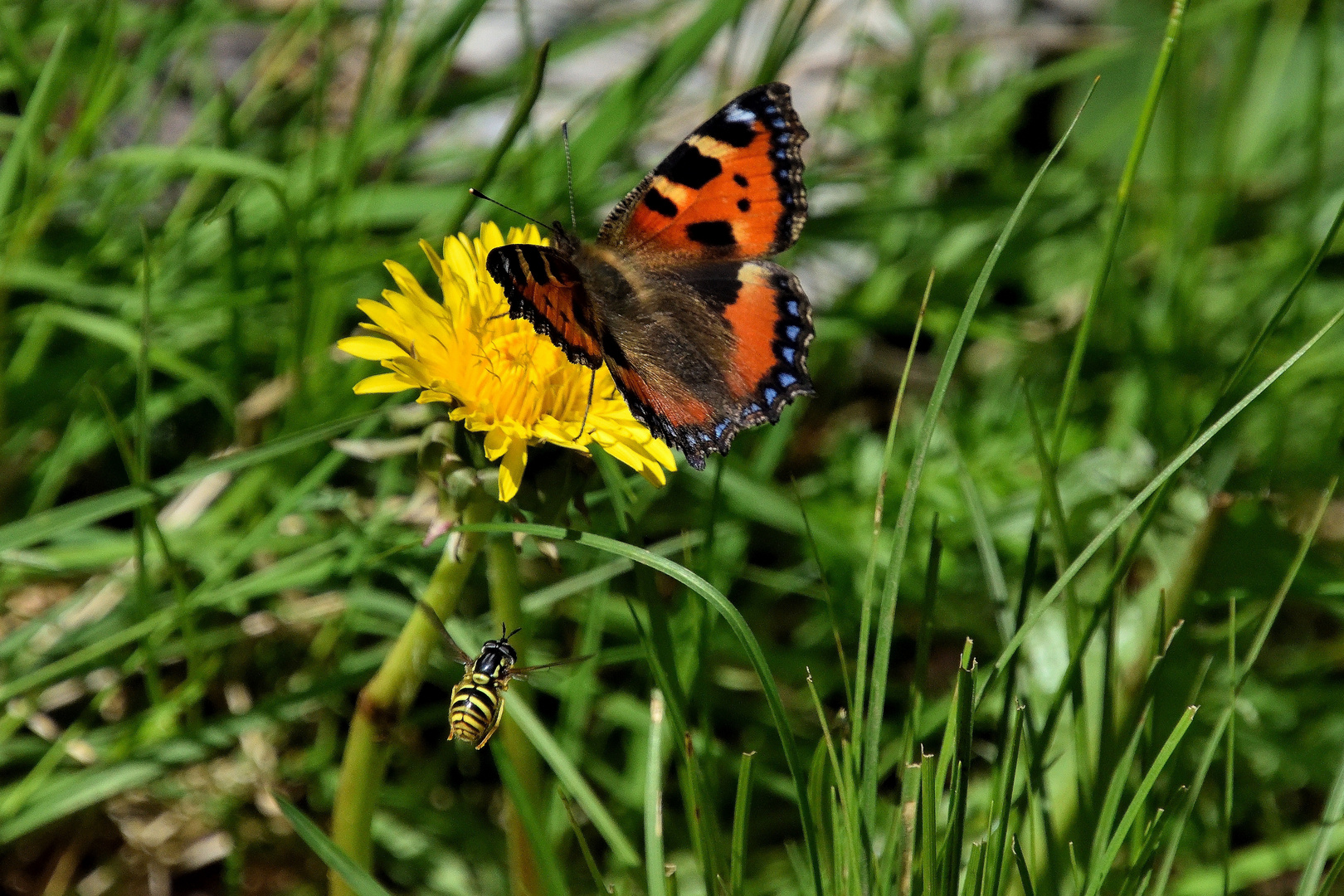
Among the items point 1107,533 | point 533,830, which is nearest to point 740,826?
point 533,830

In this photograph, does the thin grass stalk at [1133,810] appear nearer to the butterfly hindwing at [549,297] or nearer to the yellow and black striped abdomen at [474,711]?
the yellow and black striped abdomen at [474,711]

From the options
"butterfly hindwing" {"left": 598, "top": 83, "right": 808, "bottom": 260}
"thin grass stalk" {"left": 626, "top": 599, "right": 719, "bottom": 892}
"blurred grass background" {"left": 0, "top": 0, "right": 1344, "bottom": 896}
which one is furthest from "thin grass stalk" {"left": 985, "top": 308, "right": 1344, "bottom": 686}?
"butterfly hindwing" {"left": 598, "top": 83, "right": 808, "bottom": 260}

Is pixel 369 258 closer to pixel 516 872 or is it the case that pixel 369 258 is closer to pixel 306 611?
pixel 306 611

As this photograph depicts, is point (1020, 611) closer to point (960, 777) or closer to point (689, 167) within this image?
point (960, 777)

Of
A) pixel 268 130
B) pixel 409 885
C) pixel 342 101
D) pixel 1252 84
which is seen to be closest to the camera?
pixel 409 885

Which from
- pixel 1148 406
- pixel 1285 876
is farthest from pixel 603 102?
pixel 1285 876

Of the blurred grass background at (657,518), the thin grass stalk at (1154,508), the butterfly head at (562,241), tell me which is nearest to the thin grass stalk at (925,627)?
the blurred grass background at (657,518)
